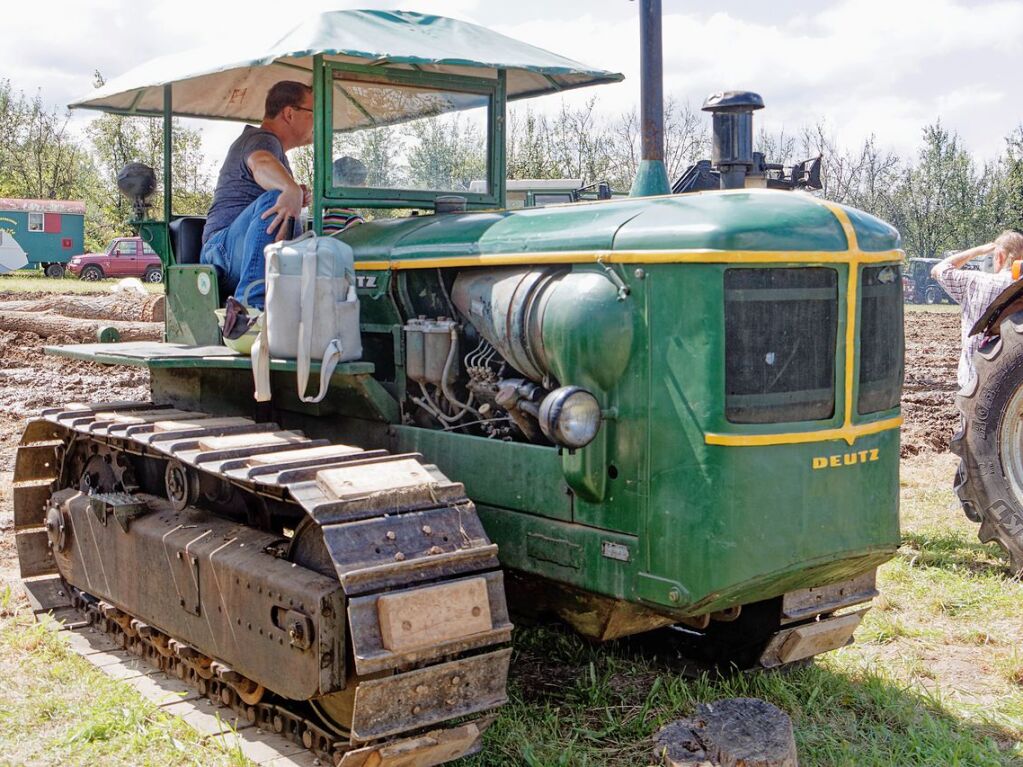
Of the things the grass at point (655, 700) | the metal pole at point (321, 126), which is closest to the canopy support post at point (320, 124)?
the metal pole at point (321, 126)

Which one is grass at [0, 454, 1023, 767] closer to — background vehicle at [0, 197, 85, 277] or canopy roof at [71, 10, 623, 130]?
canopy roof at [71, 10, 623, 130]

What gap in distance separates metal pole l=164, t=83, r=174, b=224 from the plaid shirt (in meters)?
4.56

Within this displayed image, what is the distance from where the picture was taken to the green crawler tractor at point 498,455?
3748 mm

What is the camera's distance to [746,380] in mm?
3801

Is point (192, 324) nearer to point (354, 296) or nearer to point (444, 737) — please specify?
point (354, 296)

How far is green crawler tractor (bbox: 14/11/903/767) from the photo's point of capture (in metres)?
3.75

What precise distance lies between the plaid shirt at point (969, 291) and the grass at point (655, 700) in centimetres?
201

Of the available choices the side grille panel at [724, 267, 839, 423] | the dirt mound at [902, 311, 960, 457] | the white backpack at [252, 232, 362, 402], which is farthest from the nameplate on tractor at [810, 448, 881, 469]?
the dirt mound at [902, 311, 960, 457]

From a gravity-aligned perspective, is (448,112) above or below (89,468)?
above

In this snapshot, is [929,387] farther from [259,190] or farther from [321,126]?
[321,126]

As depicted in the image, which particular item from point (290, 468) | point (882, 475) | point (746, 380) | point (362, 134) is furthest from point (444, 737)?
point (362, 134)

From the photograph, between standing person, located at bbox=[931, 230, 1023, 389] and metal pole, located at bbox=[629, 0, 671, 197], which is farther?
standing person, located at bbox=[931, 230, 1023, 389]

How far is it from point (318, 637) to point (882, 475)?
77.6 inches

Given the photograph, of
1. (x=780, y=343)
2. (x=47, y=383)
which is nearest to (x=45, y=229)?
(x=47, y=383)
